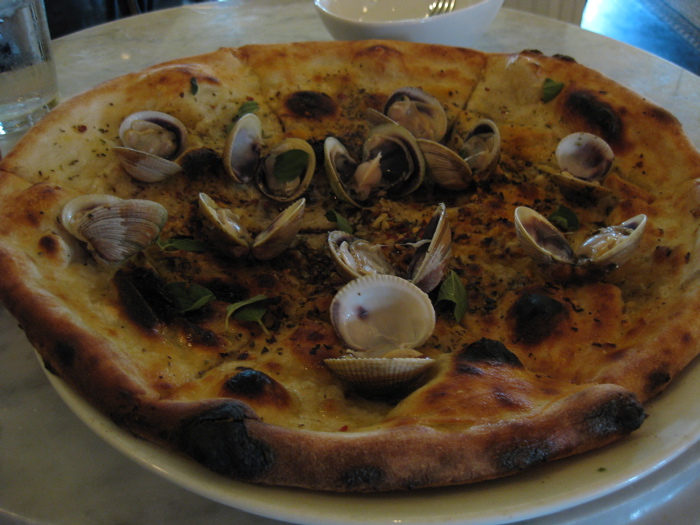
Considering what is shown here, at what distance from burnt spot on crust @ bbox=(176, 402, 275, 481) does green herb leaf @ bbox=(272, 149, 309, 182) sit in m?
1.50

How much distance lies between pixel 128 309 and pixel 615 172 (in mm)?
2159

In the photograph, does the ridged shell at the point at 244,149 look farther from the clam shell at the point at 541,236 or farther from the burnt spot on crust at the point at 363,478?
the burnt spot on crust at the point at 363,478

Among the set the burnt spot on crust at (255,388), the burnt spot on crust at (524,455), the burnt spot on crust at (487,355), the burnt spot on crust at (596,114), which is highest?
the burnt spot on crust at (596,114)

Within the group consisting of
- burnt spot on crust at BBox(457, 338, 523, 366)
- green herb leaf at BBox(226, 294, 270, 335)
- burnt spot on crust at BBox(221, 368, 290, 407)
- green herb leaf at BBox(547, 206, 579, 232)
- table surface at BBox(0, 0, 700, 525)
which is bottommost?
table surface at BBox(0, 0, 700, 525)

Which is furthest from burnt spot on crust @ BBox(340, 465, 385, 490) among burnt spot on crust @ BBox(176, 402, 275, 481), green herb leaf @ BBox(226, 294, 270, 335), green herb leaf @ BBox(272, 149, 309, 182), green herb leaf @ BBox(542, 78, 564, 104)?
green herb leaf @ BBox(542, 78, 564, 104)

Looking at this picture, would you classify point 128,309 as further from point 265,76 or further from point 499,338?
point 265,76

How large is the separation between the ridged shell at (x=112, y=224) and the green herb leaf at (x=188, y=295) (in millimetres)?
230

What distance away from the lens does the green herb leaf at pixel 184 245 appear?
→ 250cm

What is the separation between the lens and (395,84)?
11.2 feet

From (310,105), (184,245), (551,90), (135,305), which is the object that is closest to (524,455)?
(135,305)

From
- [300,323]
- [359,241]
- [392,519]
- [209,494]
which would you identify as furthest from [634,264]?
[209,494]

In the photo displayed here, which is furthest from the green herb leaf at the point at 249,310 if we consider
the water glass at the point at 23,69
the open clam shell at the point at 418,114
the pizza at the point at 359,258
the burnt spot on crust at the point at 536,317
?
the water glass at the point at 23,69

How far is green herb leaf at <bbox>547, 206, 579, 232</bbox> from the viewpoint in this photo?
8.59 feet

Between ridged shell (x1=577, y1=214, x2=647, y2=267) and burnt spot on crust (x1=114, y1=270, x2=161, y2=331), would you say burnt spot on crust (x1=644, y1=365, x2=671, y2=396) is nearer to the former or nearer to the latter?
ridged shell (x1=577, y1=214, x2=647, y2=267)
